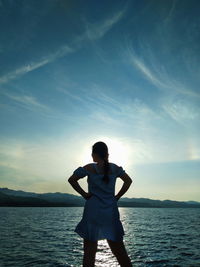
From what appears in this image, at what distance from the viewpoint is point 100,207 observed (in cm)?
411

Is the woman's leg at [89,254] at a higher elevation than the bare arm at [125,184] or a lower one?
lower

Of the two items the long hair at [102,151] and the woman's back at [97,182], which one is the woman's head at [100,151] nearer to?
the long hair at [102,151]

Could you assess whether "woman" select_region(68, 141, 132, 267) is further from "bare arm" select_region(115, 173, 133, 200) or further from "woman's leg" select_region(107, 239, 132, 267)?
"bare arm" select_region(115, 173, 133, 200)

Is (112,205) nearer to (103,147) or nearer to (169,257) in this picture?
(103,147)

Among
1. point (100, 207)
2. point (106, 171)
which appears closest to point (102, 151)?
point (106, 171)

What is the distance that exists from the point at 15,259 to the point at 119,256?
1598 centimetres

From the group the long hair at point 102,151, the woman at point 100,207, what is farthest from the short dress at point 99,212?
the long hair at point 102,151

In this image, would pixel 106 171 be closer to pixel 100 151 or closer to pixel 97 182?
pixel 97 182

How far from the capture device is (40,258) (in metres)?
17.6

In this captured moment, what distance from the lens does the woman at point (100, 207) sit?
4.03m

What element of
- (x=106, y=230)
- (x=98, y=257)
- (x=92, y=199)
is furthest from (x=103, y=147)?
(x=98, y=257)

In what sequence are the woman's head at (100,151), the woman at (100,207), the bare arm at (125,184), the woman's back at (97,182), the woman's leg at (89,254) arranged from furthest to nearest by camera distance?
the bare arm at (125,184) < the woman's head at (100,151) < the woman's back at (97,182) < the woman at (100,207) < the woman's leg at (89,254)

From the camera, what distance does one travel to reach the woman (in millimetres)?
4027

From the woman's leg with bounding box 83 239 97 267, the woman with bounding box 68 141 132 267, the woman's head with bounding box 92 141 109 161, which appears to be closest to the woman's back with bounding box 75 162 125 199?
the woman with bounding box 68 141 132 267
